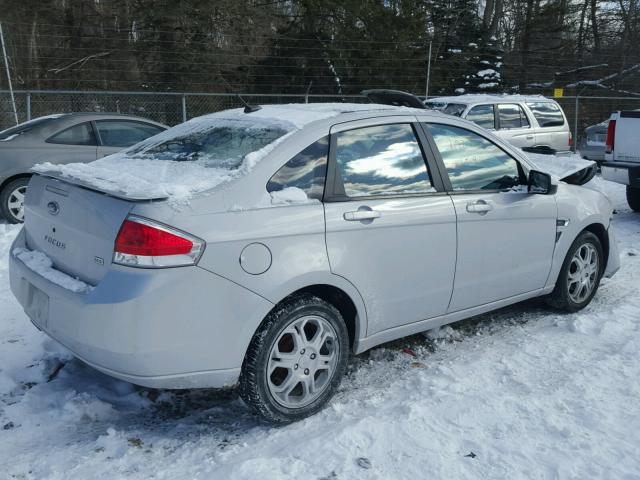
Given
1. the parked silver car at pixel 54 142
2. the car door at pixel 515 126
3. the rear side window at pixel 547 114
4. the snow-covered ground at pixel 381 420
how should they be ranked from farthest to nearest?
the rear side window at pixel 547 114, the car door at pixel 515 126, the parked silver car at pixel 54 142, the snow-covered ground at pixel 381 420

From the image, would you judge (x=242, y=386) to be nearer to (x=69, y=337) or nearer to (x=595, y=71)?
(x=69, y=337)

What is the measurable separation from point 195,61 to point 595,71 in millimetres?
16208

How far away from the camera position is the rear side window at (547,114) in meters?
12.4

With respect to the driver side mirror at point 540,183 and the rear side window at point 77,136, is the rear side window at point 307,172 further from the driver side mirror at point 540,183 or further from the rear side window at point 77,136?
the rear side window at point 77,136

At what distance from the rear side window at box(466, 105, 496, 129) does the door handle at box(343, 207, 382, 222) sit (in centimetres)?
837

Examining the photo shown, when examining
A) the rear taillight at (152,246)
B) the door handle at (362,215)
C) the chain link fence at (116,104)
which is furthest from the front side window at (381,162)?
the chain link fence at (116,104)

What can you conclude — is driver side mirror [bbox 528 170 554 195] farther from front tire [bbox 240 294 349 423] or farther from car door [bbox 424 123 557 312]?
front tire [bbox 240 294 349 423]

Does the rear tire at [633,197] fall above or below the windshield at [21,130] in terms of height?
below

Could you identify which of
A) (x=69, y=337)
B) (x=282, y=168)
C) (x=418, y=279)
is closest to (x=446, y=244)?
(x=418, y=279)

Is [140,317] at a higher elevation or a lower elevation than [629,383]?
higher

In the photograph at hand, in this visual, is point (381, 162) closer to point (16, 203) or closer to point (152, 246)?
point (152, 246)

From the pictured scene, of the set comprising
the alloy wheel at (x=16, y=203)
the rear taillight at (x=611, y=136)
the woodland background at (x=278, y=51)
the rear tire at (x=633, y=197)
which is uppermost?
the woodland background at (x=278, y=51)

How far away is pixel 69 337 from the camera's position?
10.4ft

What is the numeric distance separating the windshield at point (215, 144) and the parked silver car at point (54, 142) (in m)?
4.44
